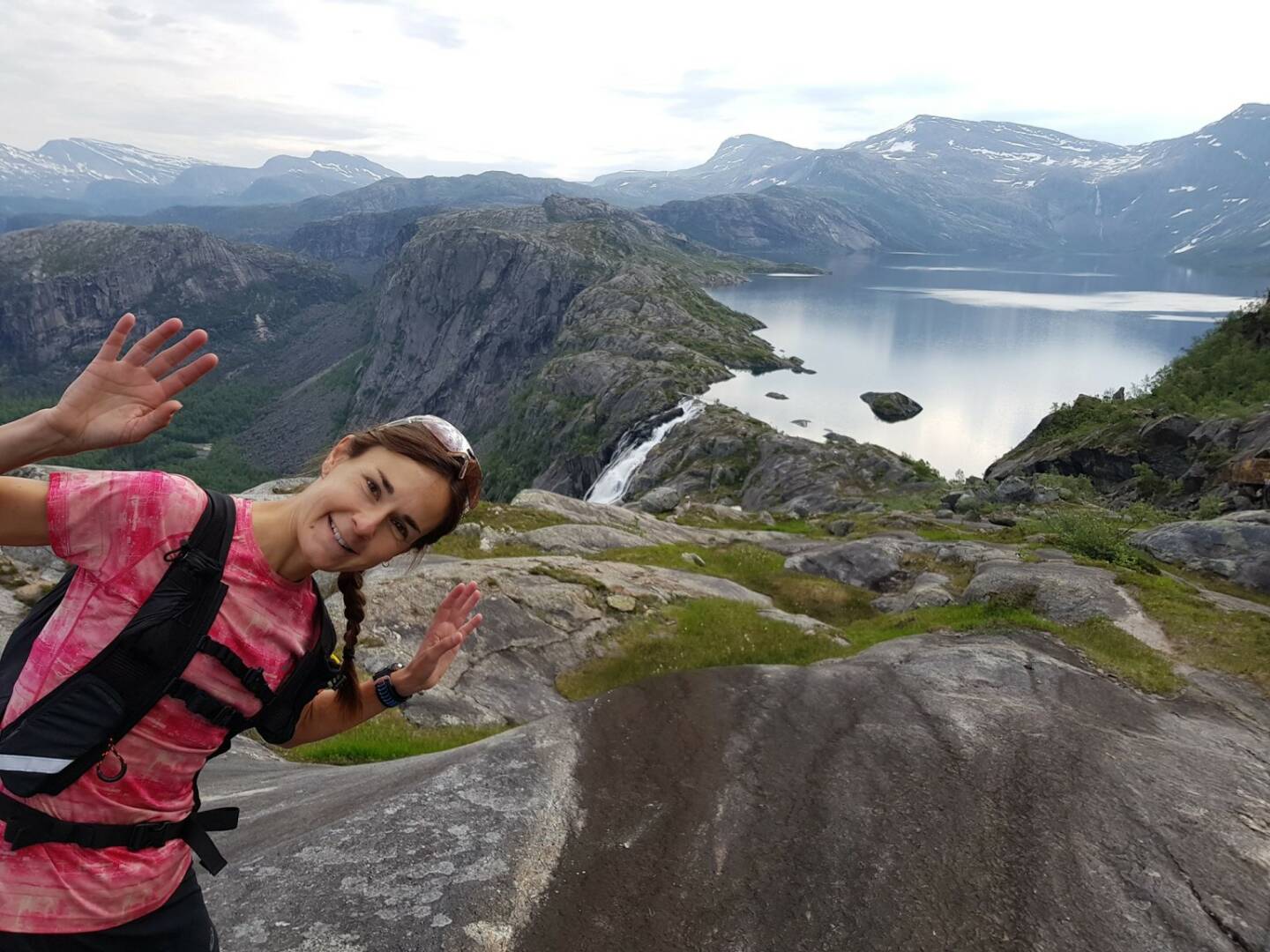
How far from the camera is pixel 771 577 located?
30.1 metres

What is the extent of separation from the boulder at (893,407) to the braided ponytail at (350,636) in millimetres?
132497

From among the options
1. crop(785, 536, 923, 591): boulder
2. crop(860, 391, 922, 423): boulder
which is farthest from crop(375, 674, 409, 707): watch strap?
crop(860, 391, 922, 423): boulder

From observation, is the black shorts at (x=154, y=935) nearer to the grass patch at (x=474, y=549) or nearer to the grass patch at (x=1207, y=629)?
the grass patch at (x=1207, y=629)

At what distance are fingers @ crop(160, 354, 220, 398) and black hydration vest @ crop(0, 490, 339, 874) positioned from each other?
81 centimetres

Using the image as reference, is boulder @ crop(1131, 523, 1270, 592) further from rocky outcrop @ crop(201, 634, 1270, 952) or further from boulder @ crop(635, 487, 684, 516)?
boulder @ crop(635, 487, 684, 516)

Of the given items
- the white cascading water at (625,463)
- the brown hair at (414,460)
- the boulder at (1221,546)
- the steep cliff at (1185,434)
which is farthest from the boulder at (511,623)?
the white cascading water at (625,463)

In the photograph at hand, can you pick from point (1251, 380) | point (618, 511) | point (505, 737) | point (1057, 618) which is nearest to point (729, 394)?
point (1251, 380)

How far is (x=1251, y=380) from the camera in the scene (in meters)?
56.4

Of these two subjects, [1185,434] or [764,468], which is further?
[764,468]

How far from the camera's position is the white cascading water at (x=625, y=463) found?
332 ft

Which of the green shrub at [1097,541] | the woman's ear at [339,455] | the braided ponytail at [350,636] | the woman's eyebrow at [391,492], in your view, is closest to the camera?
the woman's eyebrow at [391,492]

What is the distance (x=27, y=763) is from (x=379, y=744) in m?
10.5

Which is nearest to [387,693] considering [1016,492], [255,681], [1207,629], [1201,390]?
[255,681]

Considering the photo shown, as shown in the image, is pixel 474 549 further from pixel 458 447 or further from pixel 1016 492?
pixel 1016 492
